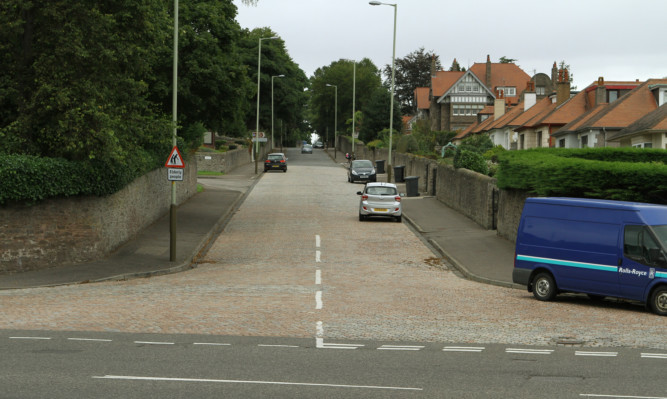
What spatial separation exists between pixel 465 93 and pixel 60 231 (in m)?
93.7

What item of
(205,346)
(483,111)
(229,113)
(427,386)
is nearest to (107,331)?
(205,346)

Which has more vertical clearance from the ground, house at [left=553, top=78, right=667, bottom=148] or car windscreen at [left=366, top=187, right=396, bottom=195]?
house at [left=553, top=78, right=667, bottom=148]

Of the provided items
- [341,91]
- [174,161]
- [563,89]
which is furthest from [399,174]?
[341,91]

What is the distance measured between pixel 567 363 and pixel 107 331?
7048mm

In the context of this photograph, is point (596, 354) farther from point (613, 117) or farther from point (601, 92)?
point (601, 92)

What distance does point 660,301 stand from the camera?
16.4 m

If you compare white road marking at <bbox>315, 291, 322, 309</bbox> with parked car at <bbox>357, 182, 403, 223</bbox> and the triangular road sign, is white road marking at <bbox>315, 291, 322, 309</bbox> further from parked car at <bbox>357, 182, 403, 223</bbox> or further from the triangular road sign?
parked car at <bbox>357, 182, 403, 223</bbox>

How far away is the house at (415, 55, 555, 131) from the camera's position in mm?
111188

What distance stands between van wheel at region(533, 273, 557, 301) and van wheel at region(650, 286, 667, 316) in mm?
2475

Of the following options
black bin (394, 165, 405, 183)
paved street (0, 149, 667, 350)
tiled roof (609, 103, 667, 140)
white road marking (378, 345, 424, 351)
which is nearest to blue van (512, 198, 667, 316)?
paved street (0, 149, 667, 350)

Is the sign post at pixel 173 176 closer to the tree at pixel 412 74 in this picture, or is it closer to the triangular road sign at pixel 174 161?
the triangular road sign at pixel 174 161

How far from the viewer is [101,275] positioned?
71.8 feet

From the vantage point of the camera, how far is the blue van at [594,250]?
1670 centimetres

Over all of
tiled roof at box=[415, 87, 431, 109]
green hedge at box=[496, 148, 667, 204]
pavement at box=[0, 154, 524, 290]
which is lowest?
pavement at box=[0, 154, 524, 290]
